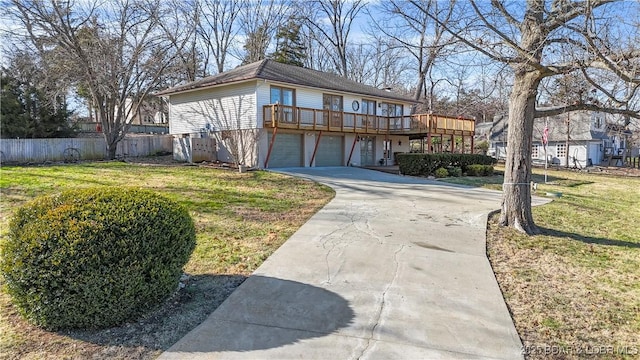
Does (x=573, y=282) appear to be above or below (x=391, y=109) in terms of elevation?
below

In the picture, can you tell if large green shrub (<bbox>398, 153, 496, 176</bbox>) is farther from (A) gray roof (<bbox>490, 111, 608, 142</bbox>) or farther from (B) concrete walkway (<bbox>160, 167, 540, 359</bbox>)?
(A) gray roof (<bbox>490, 111, 608, 142</bbox>)

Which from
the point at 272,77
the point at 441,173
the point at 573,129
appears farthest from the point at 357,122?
the point at 573,129

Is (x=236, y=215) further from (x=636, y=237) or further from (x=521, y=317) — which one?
(x=636, y=237)

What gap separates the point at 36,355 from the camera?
299cm

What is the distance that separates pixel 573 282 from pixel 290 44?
3364 cm

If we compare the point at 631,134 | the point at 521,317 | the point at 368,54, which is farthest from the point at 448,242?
the point at 631,134

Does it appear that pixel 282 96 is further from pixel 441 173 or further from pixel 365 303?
pixel 365 303

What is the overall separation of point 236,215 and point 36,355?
5.05 m

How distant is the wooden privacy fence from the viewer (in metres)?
17.8

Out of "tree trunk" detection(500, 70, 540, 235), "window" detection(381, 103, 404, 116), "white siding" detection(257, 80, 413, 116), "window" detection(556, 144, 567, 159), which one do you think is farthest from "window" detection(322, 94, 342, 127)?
"window" detection(556, 144, 567, 159)

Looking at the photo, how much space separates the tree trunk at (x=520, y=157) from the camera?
23.4 feet

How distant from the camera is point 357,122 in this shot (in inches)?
861

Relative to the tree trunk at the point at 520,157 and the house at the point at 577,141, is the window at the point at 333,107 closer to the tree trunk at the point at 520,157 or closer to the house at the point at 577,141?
the tree trunk at the point at 520,157

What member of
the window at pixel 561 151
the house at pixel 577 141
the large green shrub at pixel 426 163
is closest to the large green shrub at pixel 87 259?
the large green shrub at pixel 426 163
